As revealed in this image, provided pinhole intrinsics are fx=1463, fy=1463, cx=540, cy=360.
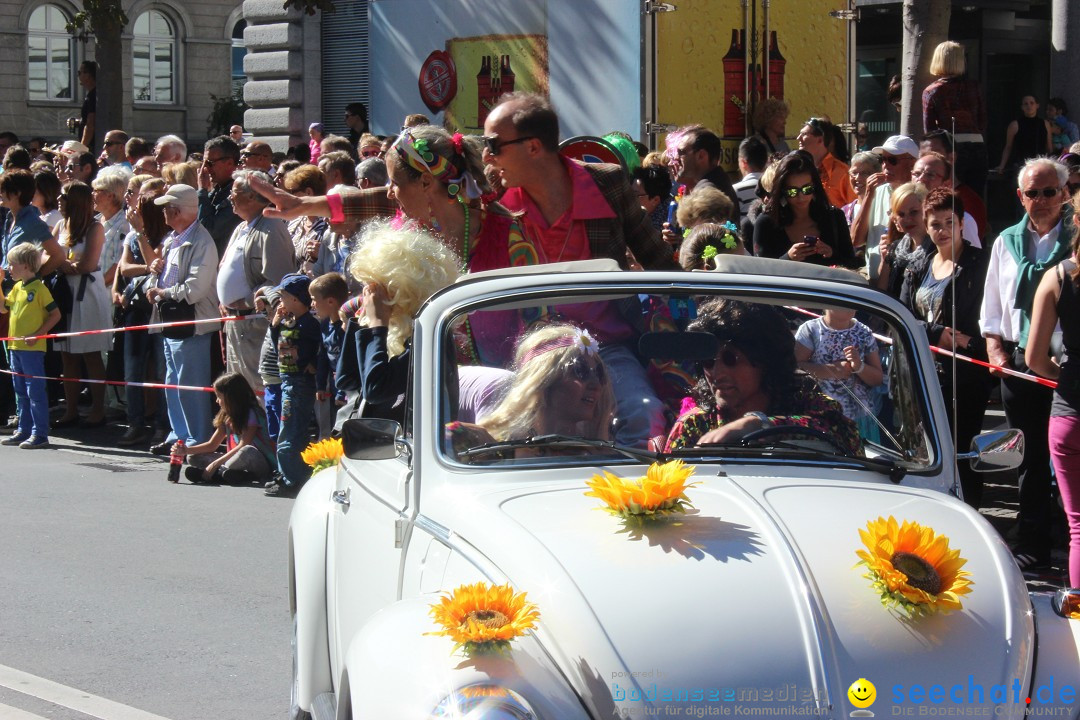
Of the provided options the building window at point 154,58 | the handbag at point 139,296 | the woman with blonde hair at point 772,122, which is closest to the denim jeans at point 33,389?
the handbag at point 139,296

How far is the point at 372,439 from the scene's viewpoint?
4.07m

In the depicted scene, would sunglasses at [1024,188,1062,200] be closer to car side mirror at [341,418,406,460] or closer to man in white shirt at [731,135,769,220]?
man in white shirt at [731,135,769,220]

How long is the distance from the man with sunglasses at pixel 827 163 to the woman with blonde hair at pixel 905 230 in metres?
2.84

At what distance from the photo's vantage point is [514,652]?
3.05 meters

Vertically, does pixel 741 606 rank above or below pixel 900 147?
below

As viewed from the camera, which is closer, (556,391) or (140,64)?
(556,391)

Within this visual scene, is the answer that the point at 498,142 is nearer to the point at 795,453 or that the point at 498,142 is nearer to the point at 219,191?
the point at 795,453

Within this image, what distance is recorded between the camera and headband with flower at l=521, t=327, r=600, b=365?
13.3 ft

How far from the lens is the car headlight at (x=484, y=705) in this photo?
289cm

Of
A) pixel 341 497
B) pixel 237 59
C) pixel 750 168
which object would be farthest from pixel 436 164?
pixel 237 59

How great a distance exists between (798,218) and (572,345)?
16.7ft

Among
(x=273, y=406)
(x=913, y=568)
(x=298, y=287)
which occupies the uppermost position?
(x=298, y=287)

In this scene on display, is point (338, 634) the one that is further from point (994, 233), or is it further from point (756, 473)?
point (994, 233)

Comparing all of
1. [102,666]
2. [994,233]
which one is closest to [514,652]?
[102,666]
